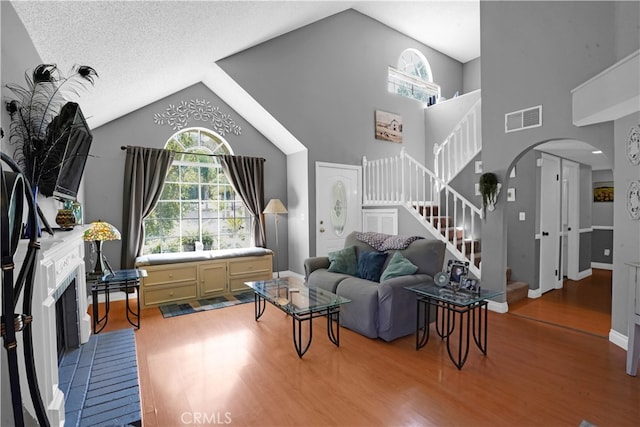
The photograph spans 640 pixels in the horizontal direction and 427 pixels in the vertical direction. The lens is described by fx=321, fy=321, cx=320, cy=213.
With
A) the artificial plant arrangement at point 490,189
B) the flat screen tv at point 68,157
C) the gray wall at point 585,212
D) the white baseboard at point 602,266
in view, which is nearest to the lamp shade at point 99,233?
the flat screen tv at point 68,157

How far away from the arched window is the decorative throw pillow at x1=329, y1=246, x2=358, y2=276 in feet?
14.4

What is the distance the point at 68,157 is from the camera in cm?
238

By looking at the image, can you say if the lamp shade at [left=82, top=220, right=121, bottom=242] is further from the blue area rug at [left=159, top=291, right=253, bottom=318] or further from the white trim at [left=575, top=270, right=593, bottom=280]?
the white trim at [left=575, top=270, right=593, bottom=280]

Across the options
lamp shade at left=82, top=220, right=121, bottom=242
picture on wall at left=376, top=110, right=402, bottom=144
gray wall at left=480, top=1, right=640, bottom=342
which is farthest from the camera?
picture on wall at left=376, top=110, right=402, bottom=144

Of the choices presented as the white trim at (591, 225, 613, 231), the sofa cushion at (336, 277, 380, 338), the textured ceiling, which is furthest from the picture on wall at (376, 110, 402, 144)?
the white trim at (591, 225, 613, 231)

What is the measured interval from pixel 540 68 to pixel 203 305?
16.4 feet

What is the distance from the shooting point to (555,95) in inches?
135

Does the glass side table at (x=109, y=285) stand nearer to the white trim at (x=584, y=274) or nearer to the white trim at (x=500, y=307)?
the white trim at (x=500, y=307)

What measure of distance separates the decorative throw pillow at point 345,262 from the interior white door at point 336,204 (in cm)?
176

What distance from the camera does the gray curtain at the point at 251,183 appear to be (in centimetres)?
541

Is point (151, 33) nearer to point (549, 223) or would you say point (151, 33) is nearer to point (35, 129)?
point (35, 129)

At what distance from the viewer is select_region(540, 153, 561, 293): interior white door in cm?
464

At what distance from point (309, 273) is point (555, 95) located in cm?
339

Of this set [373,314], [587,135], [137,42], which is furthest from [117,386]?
[587,135]
